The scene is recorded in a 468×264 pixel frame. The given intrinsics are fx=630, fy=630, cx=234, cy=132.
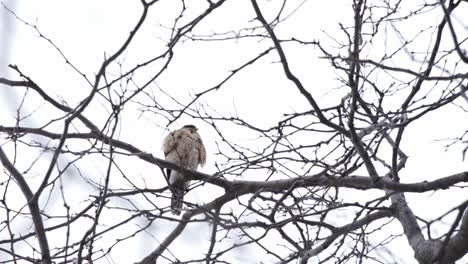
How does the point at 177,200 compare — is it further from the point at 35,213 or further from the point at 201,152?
the point at 201,152

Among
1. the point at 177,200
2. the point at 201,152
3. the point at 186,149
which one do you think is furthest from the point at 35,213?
the point at 201,152

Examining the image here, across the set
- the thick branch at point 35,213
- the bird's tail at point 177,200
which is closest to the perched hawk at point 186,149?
the bird's tail at point 177,200

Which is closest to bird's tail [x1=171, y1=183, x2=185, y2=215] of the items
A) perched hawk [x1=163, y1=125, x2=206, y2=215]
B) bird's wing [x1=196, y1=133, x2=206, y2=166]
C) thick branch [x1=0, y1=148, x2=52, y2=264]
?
thick branch [x1=0, y1=148, x2=52, y2=264]

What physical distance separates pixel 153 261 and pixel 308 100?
4.29 feet

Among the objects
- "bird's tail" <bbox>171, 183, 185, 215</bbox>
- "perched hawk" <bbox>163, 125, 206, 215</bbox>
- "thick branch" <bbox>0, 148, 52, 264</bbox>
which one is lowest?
"thick branch" <bbox>0, 148, 52, 264</bbox>

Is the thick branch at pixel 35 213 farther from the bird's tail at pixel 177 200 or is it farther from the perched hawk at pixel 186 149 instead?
the perched hawk at pixel 186 149

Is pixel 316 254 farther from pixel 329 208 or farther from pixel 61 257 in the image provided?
pixel 61 257

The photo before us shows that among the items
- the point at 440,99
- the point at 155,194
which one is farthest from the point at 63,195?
the point at 440,99

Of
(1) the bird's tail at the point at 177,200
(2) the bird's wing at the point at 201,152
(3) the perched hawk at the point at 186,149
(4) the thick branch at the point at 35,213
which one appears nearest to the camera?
(4) the thick branch at the point at 35,213

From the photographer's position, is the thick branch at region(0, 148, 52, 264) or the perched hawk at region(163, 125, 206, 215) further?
the perched hawk at region(163, 125, 206, 215)

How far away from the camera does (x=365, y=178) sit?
11.5 feet

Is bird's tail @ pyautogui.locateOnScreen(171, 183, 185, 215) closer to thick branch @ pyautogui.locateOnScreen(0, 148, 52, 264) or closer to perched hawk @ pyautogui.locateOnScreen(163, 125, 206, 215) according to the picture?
thick branch @ pyautogui.locateOnScreen(0, 148, 52, 264)

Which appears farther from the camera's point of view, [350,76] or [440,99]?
[350,76]

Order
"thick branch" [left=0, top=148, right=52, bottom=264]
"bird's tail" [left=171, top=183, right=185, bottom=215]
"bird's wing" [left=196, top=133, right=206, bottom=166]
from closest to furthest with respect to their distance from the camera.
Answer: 1. "thick branch" [left=0, top=148, right=52, bottom=264]
2. "bird's tail" [left=171, top=183, right=185, bottom=215]
3. "bird's wing" [left=196, top=133, right=206, bottom=166]
